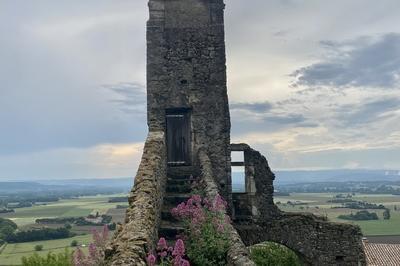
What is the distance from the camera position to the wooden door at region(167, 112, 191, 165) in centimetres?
1686

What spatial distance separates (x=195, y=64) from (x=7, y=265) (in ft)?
93.9

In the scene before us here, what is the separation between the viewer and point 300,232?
51.1ft

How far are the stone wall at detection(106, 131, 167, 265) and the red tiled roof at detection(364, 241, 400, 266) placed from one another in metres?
22.8

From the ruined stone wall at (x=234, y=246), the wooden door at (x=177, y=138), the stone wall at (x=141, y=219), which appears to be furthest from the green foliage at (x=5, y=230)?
the stone wall at (x=141, y=219)

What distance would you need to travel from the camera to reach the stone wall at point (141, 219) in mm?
6746

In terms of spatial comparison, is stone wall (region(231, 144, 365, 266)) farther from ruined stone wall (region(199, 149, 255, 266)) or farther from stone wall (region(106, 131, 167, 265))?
stone wall (region(106, 131, 167, 265))

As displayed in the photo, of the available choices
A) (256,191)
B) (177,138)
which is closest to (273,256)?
(256,191)

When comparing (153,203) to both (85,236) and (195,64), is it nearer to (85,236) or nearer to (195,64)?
(195,64)

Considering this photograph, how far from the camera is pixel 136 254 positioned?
22.0 ft

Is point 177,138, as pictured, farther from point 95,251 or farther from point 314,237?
point 95,251

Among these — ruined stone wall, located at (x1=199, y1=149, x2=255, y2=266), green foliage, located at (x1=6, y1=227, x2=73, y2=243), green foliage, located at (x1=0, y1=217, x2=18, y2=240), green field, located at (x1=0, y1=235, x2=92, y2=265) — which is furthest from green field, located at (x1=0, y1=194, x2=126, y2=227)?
ruined stone wall, located at (x1=199, y1=149, x2=255, y2=266)

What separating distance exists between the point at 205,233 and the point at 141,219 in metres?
1.54

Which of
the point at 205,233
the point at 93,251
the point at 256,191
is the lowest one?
the point at 93,251

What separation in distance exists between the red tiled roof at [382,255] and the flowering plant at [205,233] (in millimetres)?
23501
